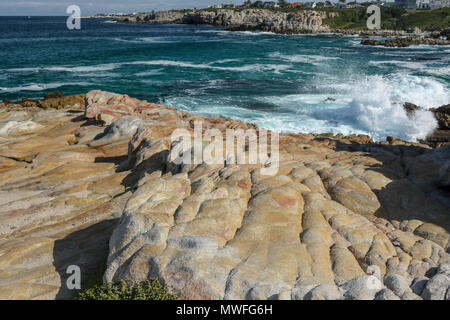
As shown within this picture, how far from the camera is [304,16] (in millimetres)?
138250

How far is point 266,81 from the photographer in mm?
44781

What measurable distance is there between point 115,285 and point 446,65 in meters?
64.8

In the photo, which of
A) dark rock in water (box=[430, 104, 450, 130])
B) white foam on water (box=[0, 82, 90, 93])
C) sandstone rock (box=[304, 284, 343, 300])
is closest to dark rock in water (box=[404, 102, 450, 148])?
dark rock in water (box=[430, 104, 450, 130])

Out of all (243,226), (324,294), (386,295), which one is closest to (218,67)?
(243,226)

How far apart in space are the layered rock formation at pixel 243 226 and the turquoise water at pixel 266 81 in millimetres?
13892

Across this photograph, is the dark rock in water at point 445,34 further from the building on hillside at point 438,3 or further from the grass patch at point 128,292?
the grass patch at point 128,292

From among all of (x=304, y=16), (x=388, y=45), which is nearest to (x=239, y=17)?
(x=304, y=16)

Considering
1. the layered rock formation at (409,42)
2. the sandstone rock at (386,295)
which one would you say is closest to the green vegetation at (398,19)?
the layered rock formation at (409,42)

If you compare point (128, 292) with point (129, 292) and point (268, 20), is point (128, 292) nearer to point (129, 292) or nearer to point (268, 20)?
point (129, 292)

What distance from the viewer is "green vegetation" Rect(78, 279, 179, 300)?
6.46 m

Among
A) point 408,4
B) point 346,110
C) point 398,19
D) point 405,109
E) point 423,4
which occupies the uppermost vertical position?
point 408,4

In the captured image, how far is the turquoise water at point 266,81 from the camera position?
1113 inches

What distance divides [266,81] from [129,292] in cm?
4101
